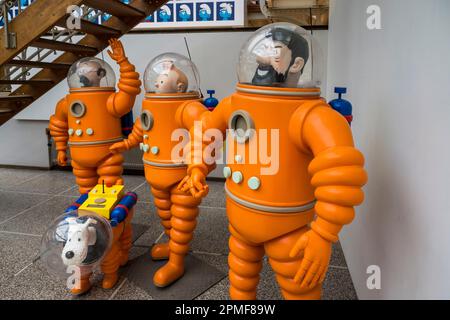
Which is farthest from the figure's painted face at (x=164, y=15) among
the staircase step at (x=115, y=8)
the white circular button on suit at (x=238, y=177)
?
the white circular button on suit at (x=238, y=177)

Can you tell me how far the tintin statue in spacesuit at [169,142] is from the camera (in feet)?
5.84

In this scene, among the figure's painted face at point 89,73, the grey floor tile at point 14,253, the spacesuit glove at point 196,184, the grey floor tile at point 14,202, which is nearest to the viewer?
the spacesuit glove at point 196,184

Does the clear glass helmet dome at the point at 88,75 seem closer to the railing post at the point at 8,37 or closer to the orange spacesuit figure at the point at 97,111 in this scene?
the orange spacesuit figure at the point at 97,111

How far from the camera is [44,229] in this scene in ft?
8.44

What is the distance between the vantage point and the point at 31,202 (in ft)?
10.4

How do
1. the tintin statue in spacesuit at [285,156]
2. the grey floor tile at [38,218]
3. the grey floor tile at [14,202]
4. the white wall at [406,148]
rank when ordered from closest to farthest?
the white wall at [406,148] < the tintin statue in spacesuit at [285,156] < the grey floor tile at [38,218] < the grey floor tile at [14,202]

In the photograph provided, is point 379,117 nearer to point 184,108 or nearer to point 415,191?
point 415,191

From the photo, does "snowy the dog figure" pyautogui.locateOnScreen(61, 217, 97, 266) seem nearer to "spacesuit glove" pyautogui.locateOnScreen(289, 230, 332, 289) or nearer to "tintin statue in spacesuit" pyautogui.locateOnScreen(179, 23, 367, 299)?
"tintin statue in spacesuit" pyautogui.locateOnScreen(179, 23, 367, 299)

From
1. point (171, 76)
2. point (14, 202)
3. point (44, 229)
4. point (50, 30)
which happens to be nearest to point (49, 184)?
point (14, 202)

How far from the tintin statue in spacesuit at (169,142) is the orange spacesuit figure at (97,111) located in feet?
1.04

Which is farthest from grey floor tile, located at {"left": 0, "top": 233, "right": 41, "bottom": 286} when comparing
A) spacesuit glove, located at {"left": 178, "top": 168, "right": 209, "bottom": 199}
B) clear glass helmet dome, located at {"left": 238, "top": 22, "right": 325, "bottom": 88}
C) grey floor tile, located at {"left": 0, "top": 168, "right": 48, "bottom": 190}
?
clear glass helmet dome, located at {"left": 238, "top": 22, "right": 325, "bottom": 88}

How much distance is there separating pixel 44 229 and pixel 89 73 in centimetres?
125

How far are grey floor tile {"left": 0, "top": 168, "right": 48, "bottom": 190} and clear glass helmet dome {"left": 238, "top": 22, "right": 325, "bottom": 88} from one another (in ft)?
11.3

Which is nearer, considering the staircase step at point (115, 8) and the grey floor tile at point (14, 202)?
the staircase step at point (115, 8)
